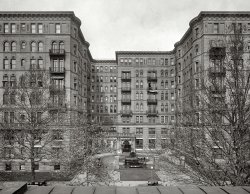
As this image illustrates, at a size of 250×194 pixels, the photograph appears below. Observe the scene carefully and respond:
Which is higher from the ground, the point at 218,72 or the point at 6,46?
the point at 6,46

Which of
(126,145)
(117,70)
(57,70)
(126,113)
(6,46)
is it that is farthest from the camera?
(117,70)

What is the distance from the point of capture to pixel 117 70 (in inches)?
2800

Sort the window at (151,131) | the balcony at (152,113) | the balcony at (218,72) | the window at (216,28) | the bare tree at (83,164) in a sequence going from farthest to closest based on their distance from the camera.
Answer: the balcony at (152,113), the window at (151,131), the window at (216,28), the bare tree at (83,164), the balcony at (218,72)

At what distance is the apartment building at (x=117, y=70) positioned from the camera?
40625 mm

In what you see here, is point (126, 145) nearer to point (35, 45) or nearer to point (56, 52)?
point (56, 52)

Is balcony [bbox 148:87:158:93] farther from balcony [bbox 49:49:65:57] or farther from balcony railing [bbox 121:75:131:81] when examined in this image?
balcony [bbox 49:49:65:57]

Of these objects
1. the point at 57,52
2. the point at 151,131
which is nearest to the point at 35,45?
the point at 57,52

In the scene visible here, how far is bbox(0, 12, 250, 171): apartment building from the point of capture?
4062 centimetres

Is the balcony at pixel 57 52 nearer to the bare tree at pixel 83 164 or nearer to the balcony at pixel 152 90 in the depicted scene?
the bare tree at pixel 83 164

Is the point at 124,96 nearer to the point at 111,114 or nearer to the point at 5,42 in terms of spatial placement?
the point at 111,114

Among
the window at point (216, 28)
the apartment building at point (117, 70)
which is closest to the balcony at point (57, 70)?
the apartment building at point (117, 70)

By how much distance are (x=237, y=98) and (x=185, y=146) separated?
12.8 feet

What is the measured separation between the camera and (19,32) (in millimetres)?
40750

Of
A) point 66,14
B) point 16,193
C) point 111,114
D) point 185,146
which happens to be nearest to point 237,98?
point 185,146
